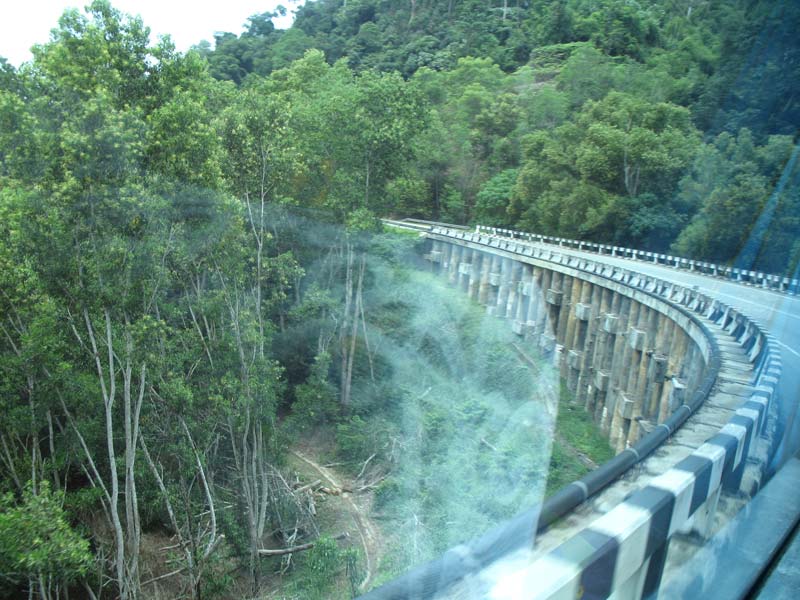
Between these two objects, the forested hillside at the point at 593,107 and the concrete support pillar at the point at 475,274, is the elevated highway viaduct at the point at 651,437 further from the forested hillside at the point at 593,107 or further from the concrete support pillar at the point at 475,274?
the concrete support pillar at the point at 475,274

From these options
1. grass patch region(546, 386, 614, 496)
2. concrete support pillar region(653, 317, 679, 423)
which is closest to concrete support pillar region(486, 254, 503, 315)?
grass patch region(546, 386, 614, 496)

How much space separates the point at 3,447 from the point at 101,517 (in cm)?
151

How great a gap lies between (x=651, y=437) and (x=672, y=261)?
712 inches

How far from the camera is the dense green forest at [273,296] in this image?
22.0 feet

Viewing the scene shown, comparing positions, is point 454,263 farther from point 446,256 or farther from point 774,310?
point 774,310

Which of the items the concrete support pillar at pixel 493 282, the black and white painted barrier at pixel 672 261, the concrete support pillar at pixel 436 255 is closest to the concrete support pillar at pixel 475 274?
the concrete support pillar at pixel 493 282

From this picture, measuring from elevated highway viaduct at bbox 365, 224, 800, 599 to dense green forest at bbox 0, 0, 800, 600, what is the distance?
1.21 metres

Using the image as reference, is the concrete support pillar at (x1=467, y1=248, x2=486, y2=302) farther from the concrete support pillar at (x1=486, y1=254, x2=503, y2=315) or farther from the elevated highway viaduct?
the elevated highway viaduct

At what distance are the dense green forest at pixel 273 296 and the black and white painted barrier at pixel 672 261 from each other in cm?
47

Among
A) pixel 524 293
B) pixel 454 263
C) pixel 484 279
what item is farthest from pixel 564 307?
pixel 454 263

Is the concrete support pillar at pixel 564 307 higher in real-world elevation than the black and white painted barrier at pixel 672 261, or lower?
lower

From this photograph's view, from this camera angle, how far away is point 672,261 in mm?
19500

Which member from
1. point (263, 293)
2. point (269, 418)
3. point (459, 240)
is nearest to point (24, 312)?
point (269, 418)

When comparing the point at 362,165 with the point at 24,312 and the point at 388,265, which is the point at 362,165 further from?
the point at 24,312
